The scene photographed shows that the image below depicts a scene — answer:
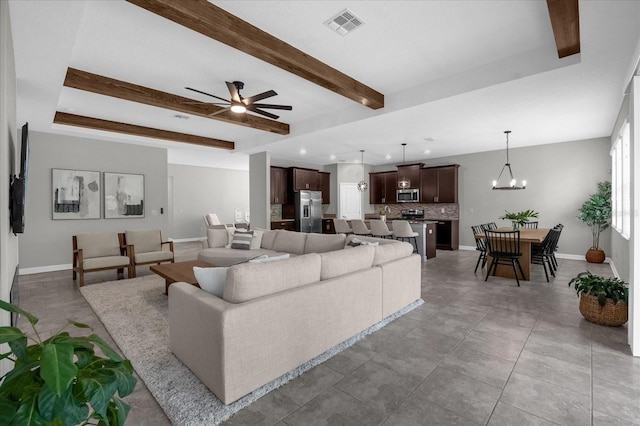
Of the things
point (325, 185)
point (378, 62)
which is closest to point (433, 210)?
point (325, 185)

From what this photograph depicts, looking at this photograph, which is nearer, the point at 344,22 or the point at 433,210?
the point at 344,22

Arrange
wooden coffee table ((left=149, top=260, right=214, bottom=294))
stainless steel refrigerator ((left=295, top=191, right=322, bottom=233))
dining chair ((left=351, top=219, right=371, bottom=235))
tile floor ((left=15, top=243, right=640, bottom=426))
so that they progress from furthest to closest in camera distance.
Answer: stainless steel refrigerator ((left=295, top=191, right=322, bottom=233)), dining chair ((left=351, top=219, right=371, bottom=235)), wooden coffee table ((left=149, top=260, right=214, bottom=294)), tile floor ((left=15, top=243, right=640, bottom=426))

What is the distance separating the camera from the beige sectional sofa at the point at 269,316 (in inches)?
75.5

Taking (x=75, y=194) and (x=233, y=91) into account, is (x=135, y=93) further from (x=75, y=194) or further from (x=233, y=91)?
(x=75, y=194)

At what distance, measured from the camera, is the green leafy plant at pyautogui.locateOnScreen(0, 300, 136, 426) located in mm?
763

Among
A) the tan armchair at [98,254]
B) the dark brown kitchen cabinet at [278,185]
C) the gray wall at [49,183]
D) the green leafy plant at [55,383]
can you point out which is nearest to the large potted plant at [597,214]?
the dark brown kitchen cabinet at [278,185]

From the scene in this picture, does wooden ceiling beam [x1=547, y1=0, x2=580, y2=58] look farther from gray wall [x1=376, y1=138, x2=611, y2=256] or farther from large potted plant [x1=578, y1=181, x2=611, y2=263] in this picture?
gray wall [x1=376, y1=138, x2=611, y2=256]

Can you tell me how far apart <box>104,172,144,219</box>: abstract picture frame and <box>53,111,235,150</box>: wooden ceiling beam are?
1208 mm

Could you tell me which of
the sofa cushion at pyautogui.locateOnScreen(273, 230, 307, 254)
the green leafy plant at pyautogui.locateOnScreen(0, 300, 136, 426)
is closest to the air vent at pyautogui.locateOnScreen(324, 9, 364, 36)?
the green leafy plant at pyautogui.locateOnScreen(0, 300, 136, 426)

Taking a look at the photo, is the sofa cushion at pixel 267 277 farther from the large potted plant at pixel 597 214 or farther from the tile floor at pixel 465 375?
the large potted plant at pixel 597 214

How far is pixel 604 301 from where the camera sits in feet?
9.93

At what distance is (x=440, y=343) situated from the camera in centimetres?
273

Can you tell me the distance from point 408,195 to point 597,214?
4362 mm

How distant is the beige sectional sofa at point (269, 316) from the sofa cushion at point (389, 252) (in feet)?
0.63
